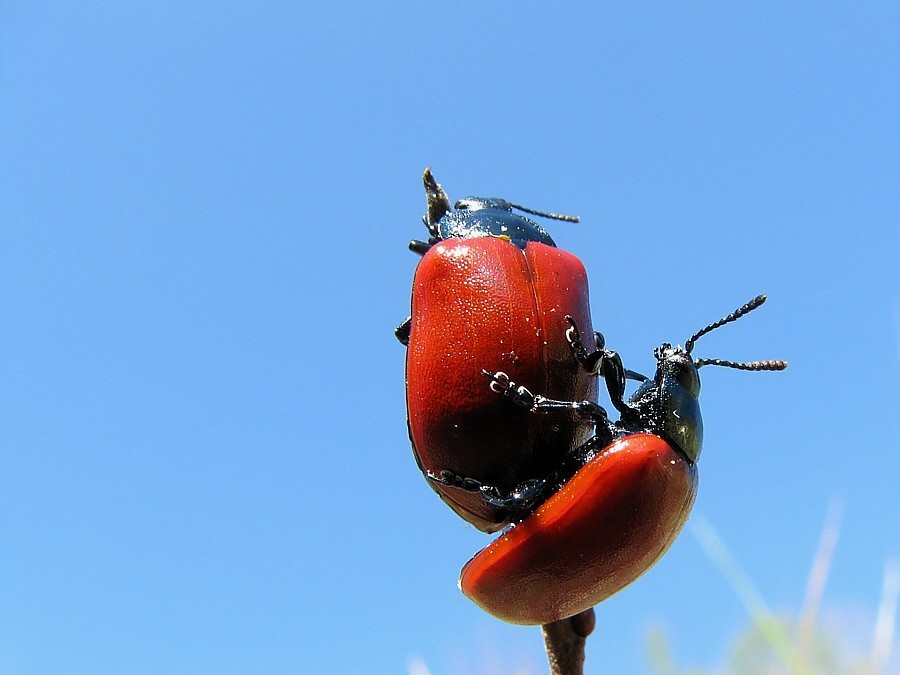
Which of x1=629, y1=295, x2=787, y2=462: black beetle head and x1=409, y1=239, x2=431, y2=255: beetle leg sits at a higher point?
x1=409, y1=239, x2=431, y2=255: beetle leg

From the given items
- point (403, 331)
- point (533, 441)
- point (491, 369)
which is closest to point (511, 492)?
point (533, 441)

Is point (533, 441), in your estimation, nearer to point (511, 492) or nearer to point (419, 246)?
point (511, 492)

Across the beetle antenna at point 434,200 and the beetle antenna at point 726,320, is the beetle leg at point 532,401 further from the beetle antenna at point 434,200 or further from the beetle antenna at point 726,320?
the beetle antenna at point 434,200

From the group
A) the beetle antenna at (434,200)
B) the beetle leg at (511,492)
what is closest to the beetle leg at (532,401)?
the beetle leg at (511,492)

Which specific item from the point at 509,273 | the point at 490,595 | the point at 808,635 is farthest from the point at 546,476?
the point at 808,635

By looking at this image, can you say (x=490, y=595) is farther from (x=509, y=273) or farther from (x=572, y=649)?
(x=509, y=273)

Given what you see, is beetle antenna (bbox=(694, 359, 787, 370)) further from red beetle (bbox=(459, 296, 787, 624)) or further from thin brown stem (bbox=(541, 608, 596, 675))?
thin brown stem (bbox=(541, 608, 596, 675))

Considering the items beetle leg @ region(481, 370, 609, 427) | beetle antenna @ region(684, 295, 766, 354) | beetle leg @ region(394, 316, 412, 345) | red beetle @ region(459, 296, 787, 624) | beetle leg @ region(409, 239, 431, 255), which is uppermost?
beetle leg @ region(409, 239, 431, 255)

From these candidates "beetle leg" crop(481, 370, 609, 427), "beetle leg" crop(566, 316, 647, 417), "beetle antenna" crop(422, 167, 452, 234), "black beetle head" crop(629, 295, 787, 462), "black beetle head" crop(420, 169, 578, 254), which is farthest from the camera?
"beetle antenna" crop(422, 167, 452, 234)

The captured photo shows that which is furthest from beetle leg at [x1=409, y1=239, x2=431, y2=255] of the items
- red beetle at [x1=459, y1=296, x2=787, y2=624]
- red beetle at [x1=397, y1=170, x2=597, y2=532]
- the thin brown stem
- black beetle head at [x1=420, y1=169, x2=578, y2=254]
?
the thin brown stem
